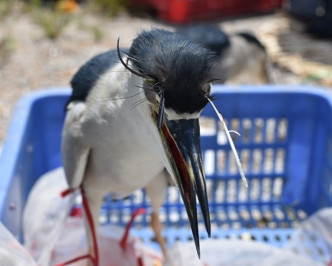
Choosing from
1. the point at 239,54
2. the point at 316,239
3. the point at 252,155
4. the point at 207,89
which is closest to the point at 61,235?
the point at 252,155

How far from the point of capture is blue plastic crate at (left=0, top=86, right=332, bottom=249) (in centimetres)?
148

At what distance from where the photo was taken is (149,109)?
860 mm

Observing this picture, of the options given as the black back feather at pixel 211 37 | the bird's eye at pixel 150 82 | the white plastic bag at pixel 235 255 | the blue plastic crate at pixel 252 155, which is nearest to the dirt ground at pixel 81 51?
the black back feather at pixel 211 37

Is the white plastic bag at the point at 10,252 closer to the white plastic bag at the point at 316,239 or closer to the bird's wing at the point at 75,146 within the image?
the bird's wing at the point at 75,146

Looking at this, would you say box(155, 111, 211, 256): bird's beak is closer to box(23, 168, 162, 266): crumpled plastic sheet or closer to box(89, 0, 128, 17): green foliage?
box(23, 168, 162, 266): crumpled plastic sheet

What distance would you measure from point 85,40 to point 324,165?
7.28 feet

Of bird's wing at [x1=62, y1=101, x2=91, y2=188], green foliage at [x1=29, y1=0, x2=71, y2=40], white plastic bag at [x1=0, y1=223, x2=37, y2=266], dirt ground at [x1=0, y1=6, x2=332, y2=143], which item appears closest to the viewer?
white plastic bag at [x1=0, y1=223, x2=37, y2=266]

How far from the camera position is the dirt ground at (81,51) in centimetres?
285

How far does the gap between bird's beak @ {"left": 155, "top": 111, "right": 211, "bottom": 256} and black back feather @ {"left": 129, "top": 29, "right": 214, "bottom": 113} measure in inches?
1.1

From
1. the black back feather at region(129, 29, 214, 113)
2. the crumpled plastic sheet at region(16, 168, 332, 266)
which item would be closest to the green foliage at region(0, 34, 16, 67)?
the crumpled plastic sheet at region(16, 168, 332, 266)

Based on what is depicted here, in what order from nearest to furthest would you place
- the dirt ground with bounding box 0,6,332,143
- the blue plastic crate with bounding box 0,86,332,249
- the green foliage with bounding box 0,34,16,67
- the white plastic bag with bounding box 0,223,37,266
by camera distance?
the white plastic bag with bounding box 0,223,37,266, the blue plastic crate with bounding box 0,86,332,249, the dirt ground with bounding box 0,6,332,143, the green foliage with bounding box 0,34,16,67

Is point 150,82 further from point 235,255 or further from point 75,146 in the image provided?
point 235,255

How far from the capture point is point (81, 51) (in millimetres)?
3225

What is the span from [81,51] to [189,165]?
257 cm
